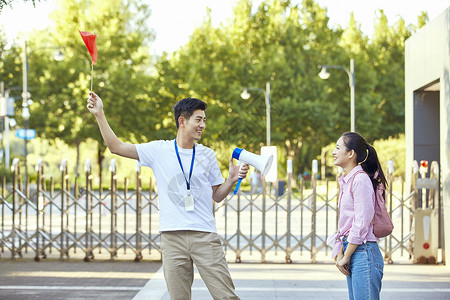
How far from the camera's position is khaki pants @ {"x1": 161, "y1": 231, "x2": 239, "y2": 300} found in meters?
4.53

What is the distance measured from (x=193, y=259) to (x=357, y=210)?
1.09 metres

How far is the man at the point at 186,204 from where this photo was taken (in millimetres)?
4531

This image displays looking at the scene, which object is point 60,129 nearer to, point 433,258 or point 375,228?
point 433,258

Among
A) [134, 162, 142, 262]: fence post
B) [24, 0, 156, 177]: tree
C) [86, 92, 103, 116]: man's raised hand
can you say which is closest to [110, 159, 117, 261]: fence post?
[134, 162, 142, 262]: fence post

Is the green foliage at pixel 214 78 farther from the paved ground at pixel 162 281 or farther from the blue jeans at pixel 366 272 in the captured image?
the blue jeans at pixel 366 272

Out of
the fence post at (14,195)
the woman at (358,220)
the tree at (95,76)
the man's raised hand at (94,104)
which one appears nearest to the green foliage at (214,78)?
the tree at (95,76)

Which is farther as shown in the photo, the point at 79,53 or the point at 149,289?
the point at 79,53

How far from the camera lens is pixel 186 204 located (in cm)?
452

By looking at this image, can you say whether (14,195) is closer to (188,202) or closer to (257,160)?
(188,202)

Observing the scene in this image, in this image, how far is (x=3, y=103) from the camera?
23.8 meters

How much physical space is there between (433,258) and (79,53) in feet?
111

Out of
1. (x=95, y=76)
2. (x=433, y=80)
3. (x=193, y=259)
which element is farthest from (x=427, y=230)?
(x=95, y=76)

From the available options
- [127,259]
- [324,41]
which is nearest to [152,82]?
[324,41]

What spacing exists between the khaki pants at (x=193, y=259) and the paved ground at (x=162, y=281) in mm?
3889
